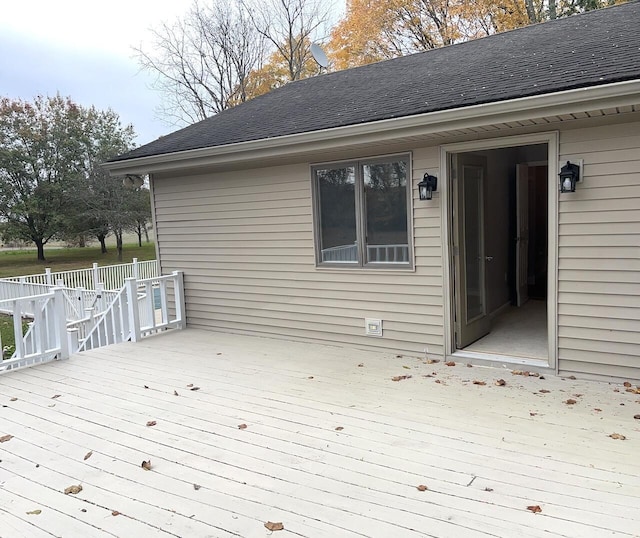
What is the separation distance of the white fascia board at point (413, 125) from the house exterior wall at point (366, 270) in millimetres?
437

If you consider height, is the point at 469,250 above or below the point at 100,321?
above

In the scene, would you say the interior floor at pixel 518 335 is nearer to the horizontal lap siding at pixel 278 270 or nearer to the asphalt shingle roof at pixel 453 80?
the horizontal lap siding at pixel 278 270

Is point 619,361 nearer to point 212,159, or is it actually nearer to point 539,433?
point 539,433

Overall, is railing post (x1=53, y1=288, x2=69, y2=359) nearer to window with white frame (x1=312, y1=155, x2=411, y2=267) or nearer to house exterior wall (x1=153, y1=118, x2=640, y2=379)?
house exterior wall (x1=153, y1=118, x2=640, y2=379)

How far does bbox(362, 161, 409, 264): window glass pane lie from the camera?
4977mm

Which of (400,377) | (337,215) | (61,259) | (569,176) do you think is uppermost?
(569,176)

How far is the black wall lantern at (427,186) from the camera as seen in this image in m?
4.69

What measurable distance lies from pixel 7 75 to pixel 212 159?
963 inches

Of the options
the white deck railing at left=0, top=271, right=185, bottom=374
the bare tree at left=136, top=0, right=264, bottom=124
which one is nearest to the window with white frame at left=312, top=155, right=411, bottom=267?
the white deck railing at left=0, top=271, right=185, bottom=374

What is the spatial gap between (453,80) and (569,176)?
1681 millimetres

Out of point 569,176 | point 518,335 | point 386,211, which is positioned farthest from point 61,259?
point 569,176

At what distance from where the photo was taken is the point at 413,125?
426cm

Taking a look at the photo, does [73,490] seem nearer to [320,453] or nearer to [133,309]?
[320,453]

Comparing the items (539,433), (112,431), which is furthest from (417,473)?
(112,431)
